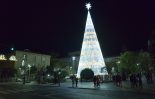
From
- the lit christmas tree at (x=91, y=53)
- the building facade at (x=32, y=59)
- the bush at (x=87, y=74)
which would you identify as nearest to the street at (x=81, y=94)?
the bush at (x=87, y=74)

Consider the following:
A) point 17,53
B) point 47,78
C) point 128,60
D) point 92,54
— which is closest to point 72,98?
point 92,54

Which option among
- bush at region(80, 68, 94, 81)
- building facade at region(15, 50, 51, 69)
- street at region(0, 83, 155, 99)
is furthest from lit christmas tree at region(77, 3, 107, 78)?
building facade at region(15, 50, 51, 69)

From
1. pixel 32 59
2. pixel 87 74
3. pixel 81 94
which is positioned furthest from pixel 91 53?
pixel 32 59

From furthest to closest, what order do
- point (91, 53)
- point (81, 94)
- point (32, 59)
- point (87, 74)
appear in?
1. point (32, 59)
2. point (87, 74)
3. point (91, 53)
4. point (81, 94)

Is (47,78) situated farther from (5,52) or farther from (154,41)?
(5,52)

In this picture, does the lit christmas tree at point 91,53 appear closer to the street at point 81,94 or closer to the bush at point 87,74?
the bush at point 87,74

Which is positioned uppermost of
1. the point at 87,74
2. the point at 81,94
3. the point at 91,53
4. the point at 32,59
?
the point at 32,59

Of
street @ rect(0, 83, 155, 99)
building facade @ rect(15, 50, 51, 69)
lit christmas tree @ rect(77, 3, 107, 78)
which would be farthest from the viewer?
building facade @ rect(15, 50, 51, 69)

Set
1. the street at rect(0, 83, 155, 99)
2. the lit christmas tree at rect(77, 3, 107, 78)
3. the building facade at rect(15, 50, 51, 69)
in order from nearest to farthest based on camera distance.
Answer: the street at rect(0, 83, 155, 99)
the lit christmas tree at rect(77, 3, 107, 78)
the building facade at rect(15, 50, 51, 69)

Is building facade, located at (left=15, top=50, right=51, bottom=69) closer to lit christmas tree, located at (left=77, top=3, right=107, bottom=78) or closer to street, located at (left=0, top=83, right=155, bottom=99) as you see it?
lit christmas tree, located at (left=77, top=3, right=107, bottom=78)

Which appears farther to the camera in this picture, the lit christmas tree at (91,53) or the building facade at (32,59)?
the building facade at (32,59)

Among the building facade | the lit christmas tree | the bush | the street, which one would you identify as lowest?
the street

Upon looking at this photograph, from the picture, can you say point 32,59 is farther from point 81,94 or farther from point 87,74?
point 81,94

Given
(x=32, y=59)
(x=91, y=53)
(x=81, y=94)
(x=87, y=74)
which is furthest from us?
(x=32, y=59)
